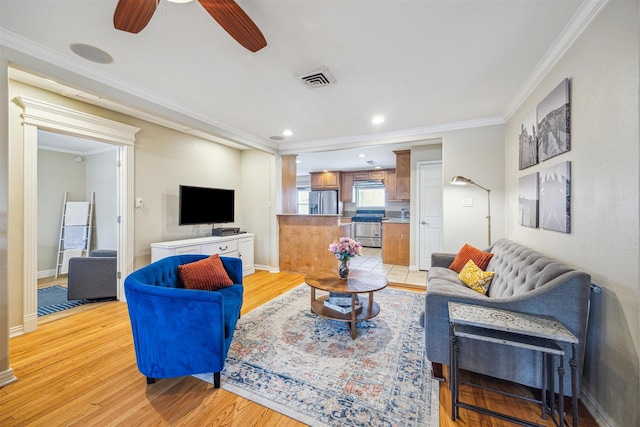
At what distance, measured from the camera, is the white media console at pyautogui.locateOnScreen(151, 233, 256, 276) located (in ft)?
11.4

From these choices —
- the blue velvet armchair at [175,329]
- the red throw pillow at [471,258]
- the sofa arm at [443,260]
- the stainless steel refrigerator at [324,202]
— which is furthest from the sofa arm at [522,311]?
the stainless steel refrigerator at [324,202]

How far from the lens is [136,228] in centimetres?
350

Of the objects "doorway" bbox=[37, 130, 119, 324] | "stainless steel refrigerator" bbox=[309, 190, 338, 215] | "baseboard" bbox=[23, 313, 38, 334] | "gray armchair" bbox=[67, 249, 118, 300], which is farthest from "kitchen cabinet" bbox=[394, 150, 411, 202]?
"baseboard" bbox=[23, 313, 38, 334]

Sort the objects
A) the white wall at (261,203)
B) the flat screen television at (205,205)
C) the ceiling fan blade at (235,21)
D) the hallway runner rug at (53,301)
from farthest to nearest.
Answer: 1. the white wall at (261,203)
2. the flat screen television at (205,205)
3. the hallway runner rug at (53,301)
4. the ceiling fan blade at (235,21)

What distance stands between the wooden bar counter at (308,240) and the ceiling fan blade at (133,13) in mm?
3665

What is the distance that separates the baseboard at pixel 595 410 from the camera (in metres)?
1.41

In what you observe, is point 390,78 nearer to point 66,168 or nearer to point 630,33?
point 630,33

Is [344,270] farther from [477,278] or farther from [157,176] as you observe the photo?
[157,176]

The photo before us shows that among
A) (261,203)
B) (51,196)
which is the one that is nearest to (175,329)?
(261,203)

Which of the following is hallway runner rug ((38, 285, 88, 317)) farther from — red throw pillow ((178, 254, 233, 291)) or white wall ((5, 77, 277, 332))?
red throw pillow ((178, 254, 233, 291))

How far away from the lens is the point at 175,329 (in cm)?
168

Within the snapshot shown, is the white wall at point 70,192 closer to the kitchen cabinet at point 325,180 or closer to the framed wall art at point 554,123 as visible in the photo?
the kitchen cabinet at point 325,180

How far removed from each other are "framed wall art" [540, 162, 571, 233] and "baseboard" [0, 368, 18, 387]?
4090 mm

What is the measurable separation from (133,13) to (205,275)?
6.59ft
